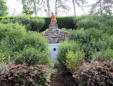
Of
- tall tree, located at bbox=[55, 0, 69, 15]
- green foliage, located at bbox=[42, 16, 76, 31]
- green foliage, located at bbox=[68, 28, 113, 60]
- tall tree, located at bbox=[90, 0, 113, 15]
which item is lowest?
green foliage, located at bbox=[68, 28, 113, 60]

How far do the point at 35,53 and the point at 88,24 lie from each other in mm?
4754

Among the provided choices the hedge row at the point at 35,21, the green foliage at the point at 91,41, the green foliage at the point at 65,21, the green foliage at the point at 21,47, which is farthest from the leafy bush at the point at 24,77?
the green foliage at the point at 65,21

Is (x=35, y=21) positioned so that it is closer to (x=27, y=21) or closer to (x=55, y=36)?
(x=27, y=21)

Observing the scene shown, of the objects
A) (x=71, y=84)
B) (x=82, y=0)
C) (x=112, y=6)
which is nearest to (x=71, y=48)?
(x=71, y=84)

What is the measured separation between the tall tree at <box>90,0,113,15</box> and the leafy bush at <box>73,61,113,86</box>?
7.09 m

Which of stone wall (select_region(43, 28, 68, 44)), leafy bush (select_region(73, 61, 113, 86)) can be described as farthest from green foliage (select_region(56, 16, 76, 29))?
leafy bush (select_region(73, 61, 113, 86))

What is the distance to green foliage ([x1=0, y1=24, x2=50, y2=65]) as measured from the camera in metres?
3.78

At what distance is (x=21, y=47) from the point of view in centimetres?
466

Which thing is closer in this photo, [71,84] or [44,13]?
[71,84]

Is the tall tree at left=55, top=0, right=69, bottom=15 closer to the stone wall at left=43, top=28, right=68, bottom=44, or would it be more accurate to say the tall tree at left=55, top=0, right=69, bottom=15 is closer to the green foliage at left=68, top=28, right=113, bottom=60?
the stone wall at left=43, top=28, right=68, bottom=44

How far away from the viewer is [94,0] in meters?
9.54

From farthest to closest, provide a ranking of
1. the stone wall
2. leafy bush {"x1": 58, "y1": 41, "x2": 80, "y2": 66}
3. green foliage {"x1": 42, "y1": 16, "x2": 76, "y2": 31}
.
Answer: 1. green foliage {"x1": 42, "y1": 16, "x2": 76, "y2": 31}
2. the stone wall
3. leafy bush {"x1": 58, "y1": 41, "x2": 80, "y2": 66}

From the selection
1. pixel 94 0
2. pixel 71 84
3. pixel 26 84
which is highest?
pixel 94 0

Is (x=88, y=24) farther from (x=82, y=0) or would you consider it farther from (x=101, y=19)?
(x=82, y=0)
